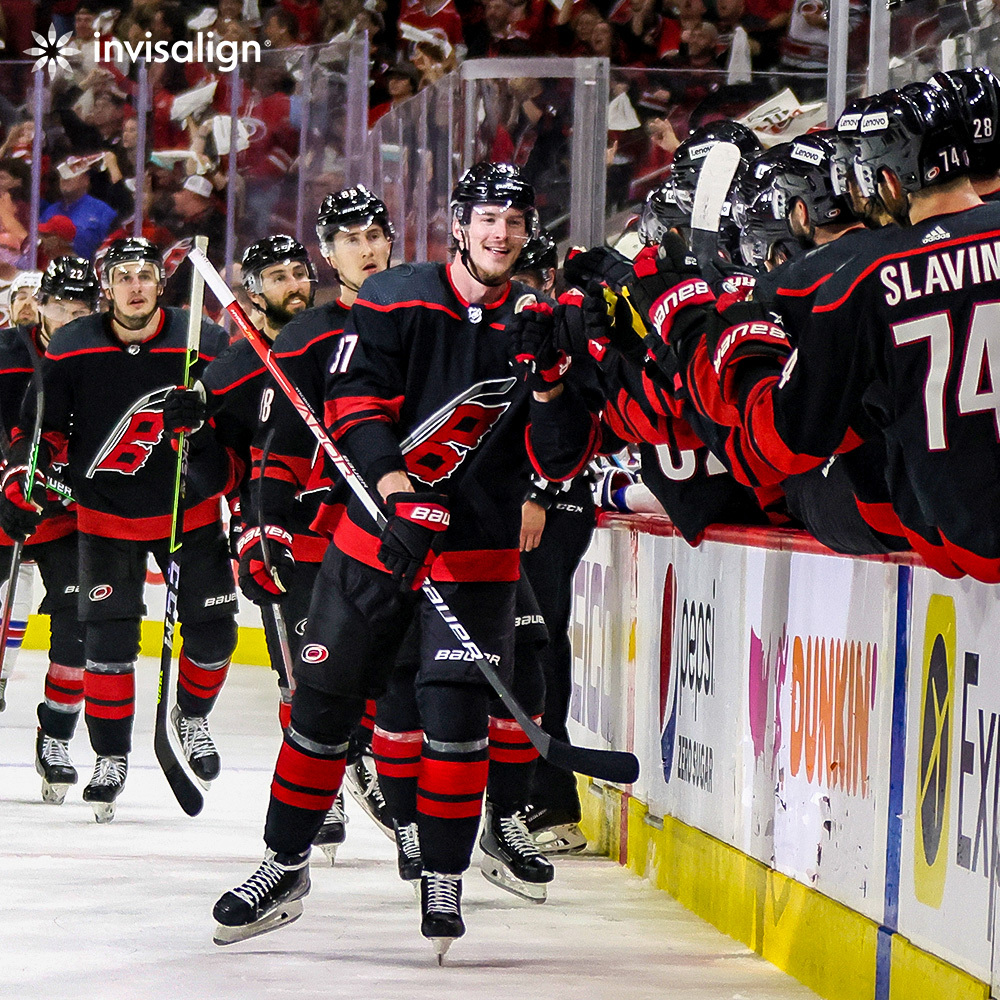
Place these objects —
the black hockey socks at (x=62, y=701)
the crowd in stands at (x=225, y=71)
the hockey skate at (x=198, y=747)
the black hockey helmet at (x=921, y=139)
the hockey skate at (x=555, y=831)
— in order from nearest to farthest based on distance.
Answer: the black hockey helmet at (x=921, y=139) < the hockey skate at (x=555, y=831) < the black hockey socks at (x=62, y=701) < the hockey skate at (x=198, y=747) < the crowd in stands at (x=225, y=71)

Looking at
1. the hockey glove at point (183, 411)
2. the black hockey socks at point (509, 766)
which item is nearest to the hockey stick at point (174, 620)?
the hockey glove at point (183, 411)

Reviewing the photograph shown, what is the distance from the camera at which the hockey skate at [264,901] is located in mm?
3111

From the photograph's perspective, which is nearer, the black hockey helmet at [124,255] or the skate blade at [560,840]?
the skate blade at [560,840]

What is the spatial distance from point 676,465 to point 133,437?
6.25 ft

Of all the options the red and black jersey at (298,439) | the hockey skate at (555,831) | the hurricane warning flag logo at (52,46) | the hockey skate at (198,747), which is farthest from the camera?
the hurricane warning flag logo at (52,46)

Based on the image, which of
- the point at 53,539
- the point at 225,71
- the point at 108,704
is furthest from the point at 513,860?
the point at 225,71

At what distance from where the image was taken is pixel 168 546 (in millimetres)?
5000

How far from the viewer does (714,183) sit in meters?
3.02

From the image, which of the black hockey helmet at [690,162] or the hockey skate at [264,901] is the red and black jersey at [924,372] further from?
the hockey skate at [264,901]

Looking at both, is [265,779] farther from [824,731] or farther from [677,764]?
[824,731]

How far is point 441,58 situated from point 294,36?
935 millimetres

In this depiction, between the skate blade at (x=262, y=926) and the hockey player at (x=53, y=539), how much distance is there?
6.38 feet

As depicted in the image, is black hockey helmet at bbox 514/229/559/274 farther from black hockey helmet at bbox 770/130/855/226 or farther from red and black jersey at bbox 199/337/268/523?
black hockey helmet at bbox 770/130/855/226

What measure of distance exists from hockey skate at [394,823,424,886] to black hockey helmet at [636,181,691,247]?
135 cm
